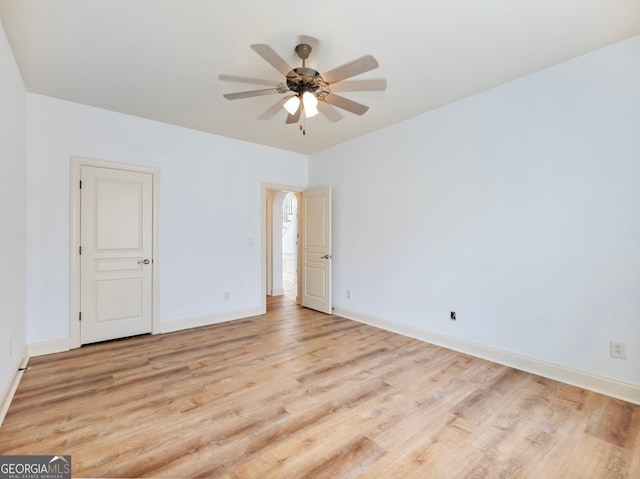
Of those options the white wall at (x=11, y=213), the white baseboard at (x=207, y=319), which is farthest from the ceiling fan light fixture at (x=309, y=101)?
the white baseboard at (x=207, y=319)

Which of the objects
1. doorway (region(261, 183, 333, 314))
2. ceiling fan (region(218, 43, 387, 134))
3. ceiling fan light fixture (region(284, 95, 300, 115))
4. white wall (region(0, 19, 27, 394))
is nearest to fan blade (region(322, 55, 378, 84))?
ceiling fan (region(218, 43, 387, 134))

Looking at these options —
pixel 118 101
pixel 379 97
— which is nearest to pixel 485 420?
pixel 379 97

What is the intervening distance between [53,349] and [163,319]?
1.09 metres

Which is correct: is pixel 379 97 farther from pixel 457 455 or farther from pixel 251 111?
pixel 457 455

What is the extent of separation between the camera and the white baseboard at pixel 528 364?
7.63ft

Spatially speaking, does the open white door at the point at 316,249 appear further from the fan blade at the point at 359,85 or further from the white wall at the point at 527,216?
the fan blade at the point at 359,85

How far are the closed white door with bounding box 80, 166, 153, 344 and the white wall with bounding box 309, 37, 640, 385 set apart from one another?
3085 millimetres

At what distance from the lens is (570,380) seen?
101 inches

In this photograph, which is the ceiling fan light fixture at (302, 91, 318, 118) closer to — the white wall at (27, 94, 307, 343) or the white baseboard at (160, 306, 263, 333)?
the white wall at (27, 94, 307, 343)

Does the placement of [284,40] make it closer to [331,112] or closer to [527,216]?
[331,112]

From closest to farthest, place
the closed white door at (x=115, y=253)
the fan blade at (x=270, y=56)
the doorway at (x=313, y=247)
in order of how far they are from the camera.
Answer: the fan blade at (x=270, y=56) → the closed white door at (x=115, y=253) → the doorway at (x=313, y=247)

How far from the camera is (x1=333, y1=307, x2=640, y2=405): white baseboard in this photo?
2.33 m
